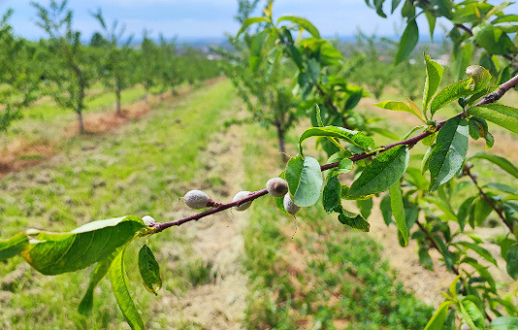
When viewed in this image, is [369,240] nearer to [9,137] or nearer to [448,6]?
[448,6]

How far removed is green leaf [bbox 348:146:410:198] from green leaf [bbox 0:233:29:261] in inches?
16.9

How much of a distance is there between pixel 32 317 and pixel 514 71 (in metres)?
3.54

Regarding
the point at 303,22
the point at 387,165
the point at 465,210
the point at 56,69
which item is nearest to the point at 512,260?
the point at 465,210

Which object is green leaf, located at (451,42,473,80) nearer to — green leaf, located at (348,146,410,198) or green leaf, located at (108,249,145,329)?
green leaf, located at (348,146,410,198)

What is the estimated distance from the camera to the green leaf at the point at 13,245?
31cm

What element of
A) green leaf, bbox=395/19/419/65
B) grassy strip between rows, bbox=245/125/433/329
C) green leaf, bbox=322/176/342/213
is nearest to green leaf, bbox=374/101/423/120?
green leaf, bbox=322/176/342/213

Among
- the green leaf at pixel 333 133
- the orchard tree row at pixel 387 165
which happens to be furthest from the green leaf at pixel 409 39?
the green leaf at pixel 333 133

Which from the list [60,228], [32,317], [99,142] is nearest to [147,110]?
[99,142]

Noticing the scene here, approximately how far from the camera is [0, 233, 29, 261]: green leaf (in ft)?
1.02

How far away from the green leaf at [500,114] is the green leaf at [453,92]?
35mm

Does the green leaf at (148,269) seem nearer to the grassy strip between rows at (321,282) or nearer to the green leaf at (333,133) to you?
the green leaf at (333,133)

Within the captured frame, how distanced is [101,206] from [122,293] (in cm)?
461

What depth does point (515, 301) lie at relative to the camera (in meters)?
2.60

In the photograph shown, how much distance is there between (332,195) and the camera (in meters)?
0.50
